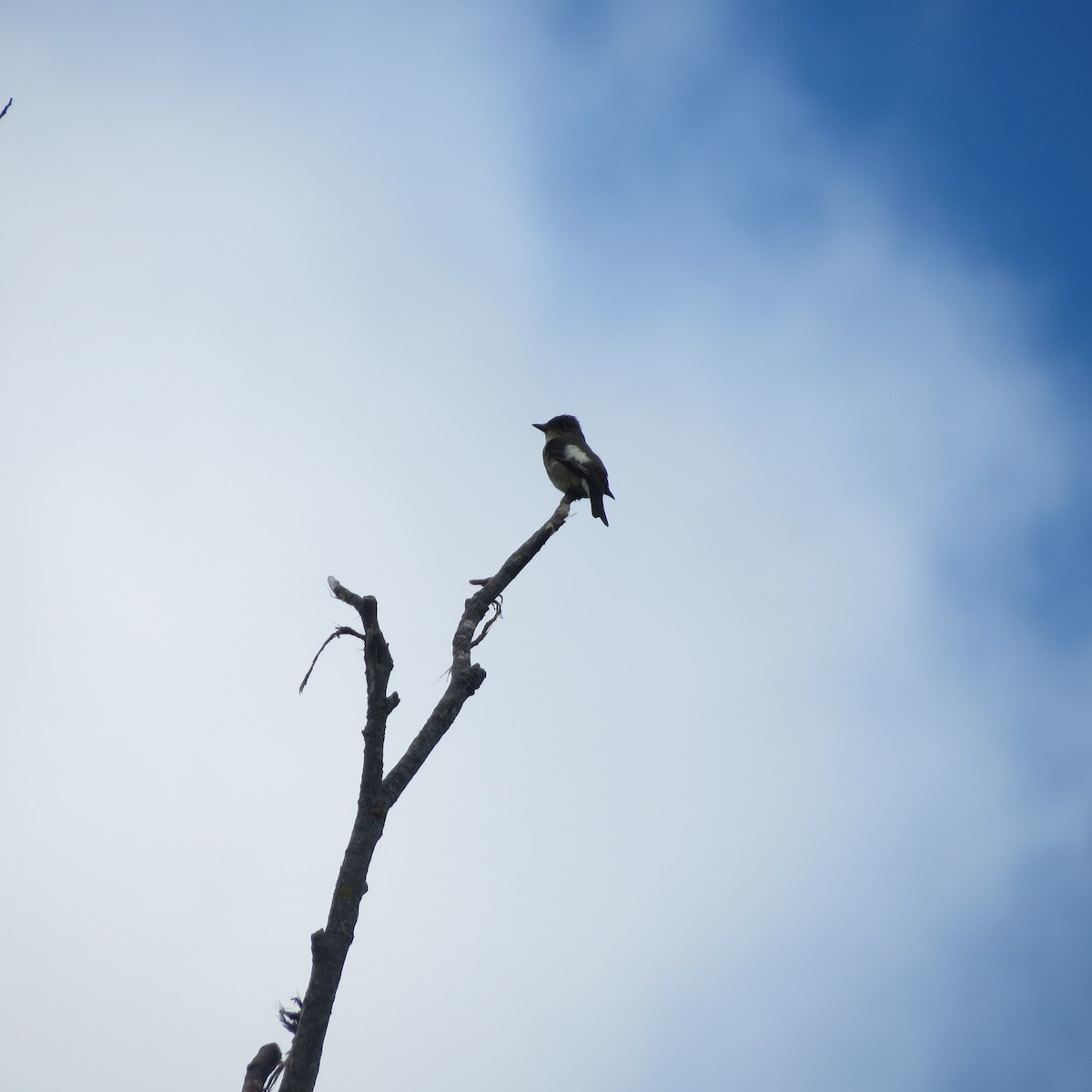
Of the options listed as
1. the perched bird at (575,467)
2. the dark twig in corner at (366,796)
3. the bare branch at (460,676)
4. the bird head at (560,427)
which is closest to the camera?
the dark twig in corner at (366,796)

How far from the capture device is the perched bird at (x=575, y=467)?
1066 cm

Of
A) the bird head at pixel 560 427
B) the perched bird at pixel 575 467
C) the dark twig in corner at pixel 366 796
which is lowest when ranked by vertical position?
the dark twig in corner at pixel 366 796

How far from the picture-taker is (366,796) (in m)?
3.80

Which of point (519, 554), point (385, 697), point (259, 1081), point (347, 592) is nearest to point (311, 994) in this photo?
point (259, 1081)

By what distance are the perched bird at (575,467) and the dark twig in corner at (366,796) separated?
19.7ft

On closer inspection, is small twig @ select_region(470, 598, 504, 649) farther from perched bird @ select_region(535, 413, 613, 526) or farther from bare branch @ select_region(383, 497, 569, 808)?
perched bird @ select_region(535, 413, 613, 526)

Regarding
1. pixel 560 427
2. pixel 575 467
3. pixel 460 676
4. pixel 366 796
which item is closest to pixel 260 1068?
pixel 366 796

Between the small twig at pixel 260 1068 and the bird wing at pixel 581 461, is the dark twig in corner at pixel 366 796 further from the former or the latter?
the bird wing at pixel 581 461

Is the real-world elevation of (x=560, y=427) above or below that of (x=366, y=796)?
above

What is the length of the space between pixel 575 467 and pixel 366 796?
7.25m

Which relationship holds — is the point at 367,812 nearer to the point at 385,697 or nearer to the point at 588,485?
the point at 385,697

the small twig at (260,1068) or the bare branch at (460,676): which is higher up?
the bare branch at (460,676)

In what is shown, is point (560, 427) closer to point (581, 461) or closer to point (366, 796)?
point (581, 461)

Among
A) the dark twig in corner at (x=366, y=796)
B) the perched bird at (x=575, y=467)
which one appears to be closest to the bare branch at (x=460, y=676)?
the dark twig in corner at (x=366, y=796)
